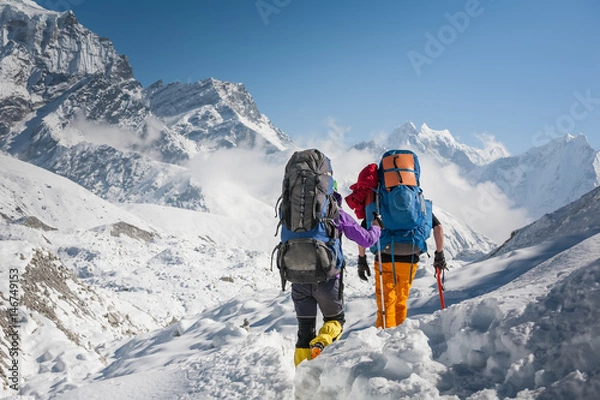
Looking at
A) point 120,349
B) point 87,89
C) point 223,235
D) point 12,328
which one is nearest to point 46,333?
point 12,328

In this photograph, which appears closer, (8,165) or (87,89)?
(8,165)

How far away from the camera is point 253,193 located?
148750 mm

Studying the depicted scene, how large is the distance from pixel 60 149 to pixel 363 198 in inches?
7500

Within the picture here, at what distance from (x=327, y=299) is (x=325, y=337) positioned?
38 cm

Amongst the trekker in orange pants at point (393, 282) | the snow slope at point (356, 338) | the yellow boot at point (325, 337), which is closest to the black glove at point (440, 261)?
the trekker in orange pants at point (393, 282)

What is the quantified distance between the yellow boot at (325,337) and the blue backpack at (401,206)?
1094 mm

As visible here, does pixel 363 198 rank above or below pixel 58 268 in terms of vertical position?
below

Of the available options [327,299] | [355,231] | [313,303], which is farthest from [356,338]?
[355,231]

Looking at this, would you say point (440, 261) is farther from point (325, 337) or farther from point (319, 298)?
point (325, 337)

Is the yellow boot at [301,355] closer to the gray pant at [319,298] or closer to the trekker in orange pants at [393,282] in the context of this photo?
the gray pant at [319,298]

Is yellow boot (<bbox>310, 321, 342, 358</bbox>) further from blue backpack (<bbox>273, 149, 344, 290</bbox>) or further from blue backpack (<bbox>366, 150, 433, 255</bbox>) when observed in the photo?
blue backpack (<bbox>366, 150, 433, 255</bbox>)

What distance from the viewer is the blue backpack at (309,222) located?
358cm

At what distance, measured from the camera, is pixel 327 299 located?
3.81 m

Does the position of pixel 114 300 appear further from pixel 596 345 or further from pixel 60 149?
pixel 60 149
